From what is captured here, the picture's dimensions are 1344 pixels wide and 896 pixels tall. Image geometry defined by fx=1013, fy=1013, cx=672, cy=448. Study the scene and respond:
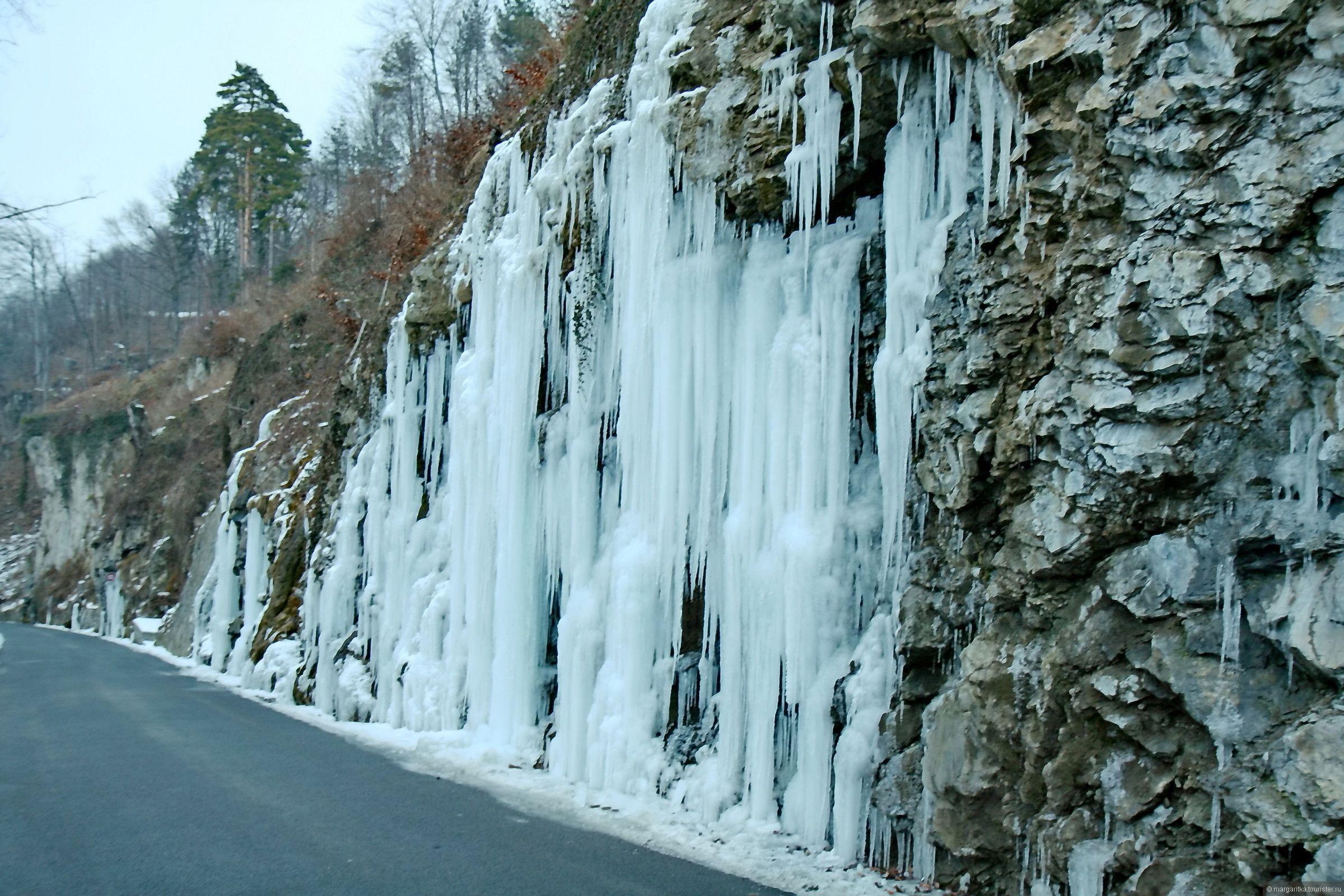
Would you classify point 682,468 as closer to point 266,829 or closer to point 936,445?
point 936,445

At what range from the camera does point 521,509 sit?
9203 millimetres

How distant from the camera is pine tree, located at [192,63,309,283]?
3884 cm

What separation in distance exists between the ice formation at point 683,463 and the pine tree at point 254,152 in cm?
3156

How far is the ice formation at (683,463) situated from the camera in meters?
5.98

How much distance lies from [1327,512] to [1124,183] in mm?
1691

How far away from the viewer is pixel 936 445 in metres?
5.46

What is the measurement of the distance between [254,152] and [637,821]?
38590mm

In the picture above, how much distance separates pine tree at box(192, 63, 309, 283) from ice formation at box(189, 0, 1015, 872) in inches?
1243

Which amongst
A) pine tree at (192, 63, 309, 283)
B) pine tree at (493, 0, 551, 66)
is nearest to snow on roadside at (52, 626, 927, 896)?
pine tree at (493, 0, 551, 66)

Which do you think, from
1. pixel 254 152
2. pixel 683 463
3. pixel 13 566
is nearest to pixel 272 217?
pixel 254 152

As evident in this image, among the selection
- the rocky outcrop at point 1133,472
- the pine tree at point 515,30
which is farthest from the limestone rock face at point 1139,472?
the pine tree at point 515,30

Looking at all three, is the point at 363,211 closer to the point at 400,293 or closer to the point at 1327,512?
the point at 400,293

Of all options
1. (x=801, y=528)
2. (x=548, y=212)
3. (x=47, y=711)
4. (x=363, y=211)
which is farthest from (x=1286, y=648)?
(x=363, y=211)

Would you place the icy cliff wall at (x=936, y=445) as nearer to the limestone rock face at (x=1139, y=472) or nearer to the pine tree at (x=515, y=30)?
the limestone rock face at (x=1139, y=472)
